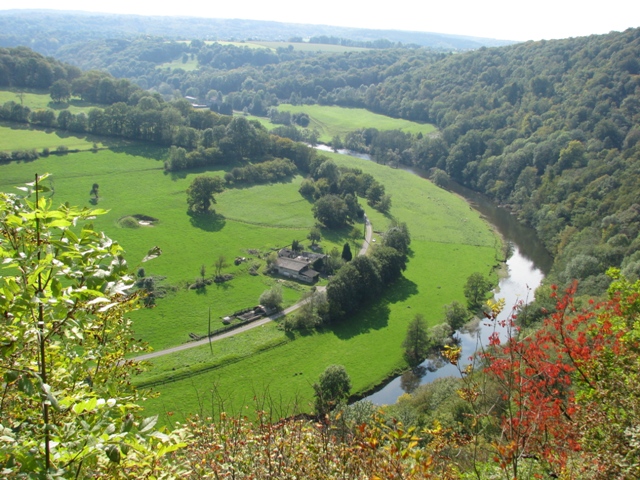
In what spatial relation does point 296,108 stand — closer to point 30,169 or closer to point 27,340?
point 30,169

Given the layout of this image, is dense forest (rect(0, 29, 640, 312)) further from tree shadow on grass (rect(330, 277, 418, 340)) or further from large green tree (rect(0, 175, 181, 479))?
large green tree (rect(0, 175, 181, 479))

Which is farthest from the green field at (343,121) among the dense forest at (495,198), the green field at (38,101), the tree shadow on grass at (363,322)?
the tree shadow on grass at (363,322)

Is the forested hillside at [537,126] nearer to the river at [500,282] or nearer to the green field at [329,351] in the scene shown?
the river at [500,282]

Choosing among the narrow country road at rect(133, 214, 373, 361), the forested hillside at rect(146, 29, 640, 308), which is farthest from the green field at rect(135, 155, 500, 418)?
the forested hillside at rect(146, 29, 640, 308)

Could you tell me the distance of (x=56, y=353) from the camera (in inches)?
251

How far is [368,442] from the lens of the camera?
7035mm

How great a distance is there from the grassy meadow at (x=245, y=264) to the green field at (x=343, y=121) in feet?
106

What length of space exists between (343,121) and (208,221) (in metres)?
75.9

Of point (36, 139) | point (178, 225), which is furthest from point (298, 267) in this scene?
point (36, 139)

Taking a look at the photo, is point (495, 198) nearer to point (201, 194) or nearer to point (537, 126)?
point (537, 126)

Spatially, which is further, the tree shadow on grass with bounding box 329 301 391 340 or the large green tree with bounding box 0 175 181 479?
the tree shadow on grass with bounding box 329 301 391 340

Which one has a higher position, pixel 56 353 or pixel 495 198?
pixel 56 353

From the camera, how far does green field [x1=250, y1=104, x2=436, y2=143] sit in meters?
120

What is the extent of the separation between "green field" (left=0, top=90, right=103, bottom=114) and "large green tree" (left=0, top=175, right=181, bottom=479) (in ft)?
315
